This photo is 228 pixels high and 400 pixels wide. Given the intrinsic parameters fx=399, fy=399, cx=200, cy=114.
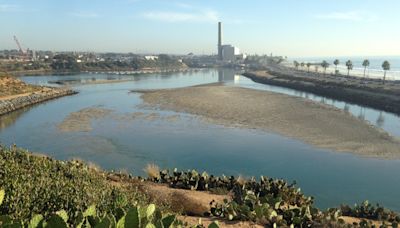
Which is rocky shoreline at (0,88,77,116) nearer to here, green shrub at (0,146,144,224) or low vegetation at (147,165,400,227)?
low vegetation at (147,165,400,227)

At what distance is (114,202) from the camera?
933cm

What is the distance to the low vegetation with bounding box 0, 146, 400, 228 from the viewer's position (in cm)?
683

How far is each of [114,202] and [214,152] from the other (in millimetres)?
19423

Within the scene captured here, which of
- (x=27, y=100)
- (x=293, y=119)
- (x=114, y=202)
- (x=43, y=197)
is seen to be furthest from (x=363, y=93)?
(x=43, y=197)

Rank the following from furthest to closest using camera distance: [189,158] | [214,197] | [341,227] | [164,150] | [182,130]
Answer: [182,130] < [164,150] < [189,158] < [214,197] < [341,227]

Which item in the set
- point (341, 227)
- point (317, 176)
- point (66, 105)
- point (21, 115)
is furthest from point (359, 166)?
point (66, 105)

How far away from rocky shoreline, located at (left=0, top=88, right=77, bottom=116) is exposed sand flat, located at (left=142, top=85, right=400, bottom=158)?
51.6 feet

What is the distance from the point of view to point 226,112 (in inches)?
1831

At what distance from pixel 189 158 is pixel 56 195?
18.6m

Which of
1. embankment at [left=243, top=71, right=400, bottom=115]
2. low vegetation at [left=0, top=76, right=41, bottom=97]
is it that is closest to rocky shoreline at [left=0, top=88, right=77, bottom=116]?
low vegetation at [left=0, top=76, right=41, bottom=97]

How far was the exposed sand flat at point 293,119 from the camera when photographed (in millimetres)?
31172

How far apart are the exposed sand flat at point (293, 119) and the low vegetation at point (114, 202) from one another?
619 inches

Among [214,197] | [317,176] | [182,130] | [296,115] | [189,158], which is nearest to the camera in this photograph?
[214,197]

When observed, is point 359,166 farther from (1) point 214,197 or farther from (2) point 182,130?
(2) point 182,130
